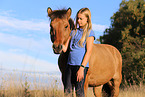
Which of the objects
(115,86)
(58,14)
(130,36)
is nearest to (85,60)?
(58,14)

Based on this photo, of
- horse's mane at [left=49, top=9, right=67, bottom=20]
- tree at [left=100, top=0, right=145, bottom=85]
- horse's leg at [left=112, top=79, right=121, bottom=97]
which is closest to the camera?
horse's mane at [left=49, top=9, right=67, bottom=20]

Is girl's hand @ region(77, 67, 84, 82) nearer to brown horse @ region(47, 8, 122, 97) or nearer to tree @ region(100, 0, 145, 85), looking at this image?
brown horse @ region(47, 8, 122, 97)

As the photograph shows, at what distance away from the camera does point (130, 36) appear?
58.2 feet

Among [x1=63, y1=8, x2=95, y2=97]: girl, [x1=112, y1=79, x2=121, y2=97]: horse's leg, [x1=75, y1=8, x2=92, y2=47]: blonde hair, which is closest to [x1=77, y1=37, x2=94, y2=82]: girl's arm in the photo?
[x1=63, y1=8, x2=95, y2=97]: girl

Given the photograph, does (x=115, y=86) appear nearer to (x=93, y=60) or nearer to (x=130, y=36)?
(x=93, y=60)

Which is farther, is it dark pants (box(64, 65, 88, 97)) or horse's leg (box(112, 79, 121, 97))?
horse's leg (box(112, 79, 121, 97))

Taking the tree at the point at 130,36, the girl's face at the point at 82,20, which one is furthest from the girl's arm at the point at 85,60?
the tree at the point at 130,36

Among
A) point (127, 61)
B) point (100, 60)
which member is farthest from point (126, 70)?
point (100, 60)

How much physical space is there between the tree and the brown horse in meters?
8.85

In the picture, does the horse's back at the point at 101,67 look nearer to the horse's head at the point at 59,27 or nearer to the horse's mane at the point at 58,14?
the horse's head at the point at 59,27

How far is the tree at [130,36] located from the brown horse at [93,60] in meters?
8.85

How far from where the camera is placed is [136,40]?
1745cm

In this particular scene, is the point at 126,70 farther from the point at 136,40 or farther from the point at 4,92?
the point at 4,92

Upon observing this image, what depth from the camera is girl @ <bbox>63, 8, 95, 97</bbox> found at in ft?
13.1
